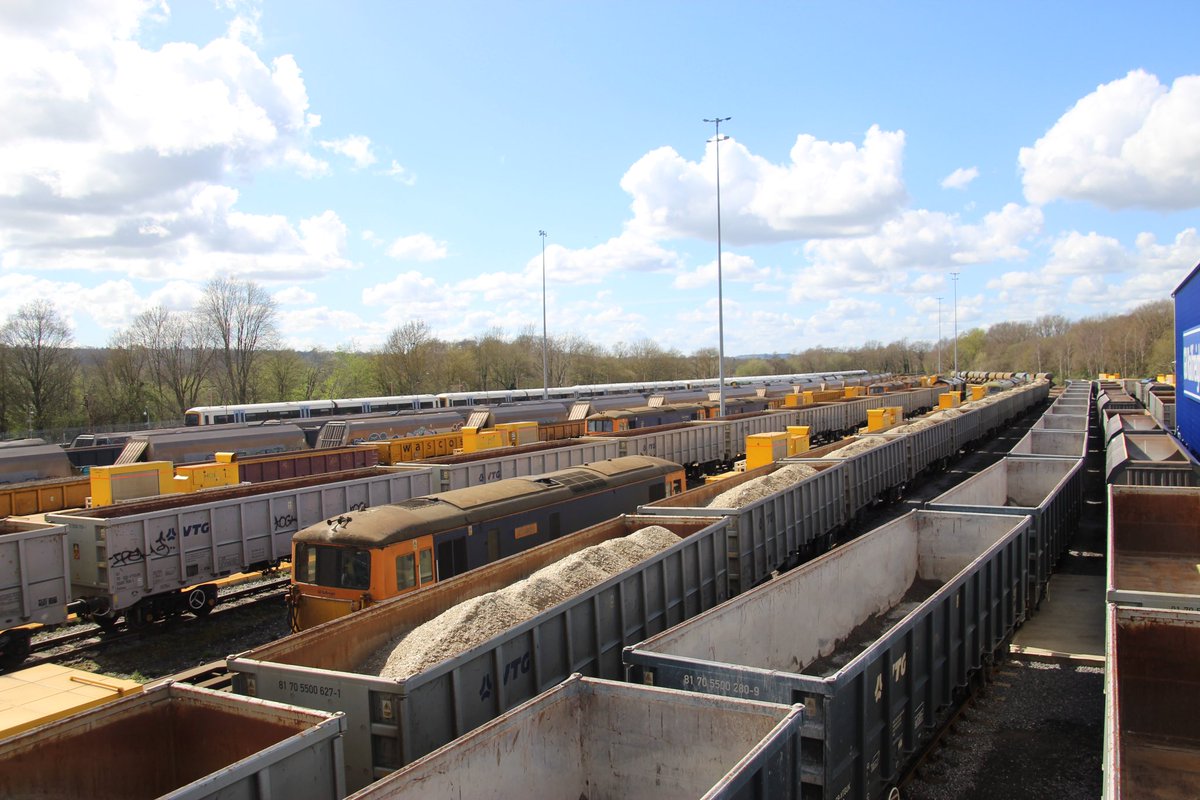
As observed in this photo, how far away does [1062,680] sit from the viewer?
11312 millimetres

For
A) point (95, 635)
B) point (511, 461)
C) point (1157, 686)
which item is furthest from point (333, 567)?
point (511, 461)

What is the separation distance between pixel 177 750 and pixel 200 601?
34.4 ft

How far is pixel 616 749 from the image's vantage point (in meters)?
6.22

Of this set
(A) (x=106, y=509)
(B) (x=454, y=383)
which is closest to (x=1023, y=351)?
(B) (x=454, y=383)

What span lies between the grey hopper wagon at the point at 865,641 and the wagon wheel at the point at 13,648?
12.4 meters

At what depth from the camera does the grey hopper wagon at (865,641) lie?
6289 mm

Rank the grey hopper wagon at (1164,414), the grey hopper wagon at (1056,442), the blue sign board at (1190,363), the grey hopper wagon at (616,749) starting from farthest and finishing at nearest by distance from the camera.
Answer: the grey hopper wagon at (1164,414)
the grey hopper wagon at (1056,442)
the blue sign board at (1190,363)
the grey hopper wagon at (616,749)

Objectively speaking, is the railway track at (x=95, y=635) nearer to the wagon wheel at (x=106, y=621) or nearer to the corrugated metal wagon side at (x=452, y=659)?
the wagon wheel at (x=106, y=621)

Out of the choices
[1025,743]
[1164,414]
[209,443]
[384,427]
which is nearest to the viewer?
[1025,743]

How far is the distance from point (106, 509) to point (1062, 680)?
17.6 meters

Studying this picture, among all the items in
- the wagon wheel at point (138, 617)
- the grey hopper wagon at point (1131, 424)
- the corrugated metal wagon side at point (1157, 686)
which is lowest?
the wagon wheel at point (138, 617)

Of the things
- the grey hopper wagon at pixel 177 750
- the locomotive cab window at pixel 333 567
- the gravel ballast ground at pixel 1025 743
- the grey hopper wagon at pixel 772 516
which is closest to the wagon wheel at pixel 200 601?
the locomotive cab window at pixel 333 567

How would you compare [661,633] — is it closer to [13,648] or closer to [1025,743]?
[1025,743]

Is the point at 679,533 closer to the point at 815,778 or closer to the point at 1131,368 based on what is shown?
the point at 815,778
